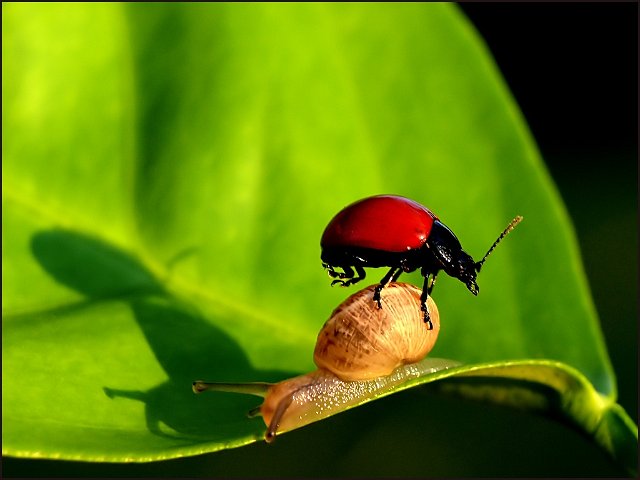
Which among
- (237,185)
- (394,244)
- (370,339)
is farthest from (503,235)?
(237,185)

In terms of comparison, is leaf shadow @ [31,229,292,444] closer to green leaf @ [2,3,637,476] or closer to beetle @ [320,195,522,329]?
green leaf @ [2,3,637,476]

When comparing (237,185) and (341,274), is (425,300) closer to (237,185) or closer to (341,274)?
(341,274)

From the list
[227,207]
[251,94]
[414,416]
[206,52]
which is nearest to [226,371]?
[227,207]

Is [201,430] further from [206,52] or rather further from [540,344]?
[206,52]

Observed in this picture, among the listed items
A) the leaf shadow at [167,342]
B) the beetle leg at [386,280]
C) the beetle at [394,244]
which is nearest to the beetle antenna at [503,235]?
the beetle at [394,244]

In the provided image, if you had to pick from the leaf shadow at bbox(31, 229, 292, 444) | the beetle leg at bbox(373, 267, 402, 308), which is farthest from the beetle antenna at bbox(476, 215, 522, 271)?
the leaf shadow at bbox(31, 229, 292, 444)

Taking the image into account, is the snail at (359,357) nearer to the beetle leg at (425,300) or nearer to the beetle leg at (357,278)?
the beetle leg at (425,300)
